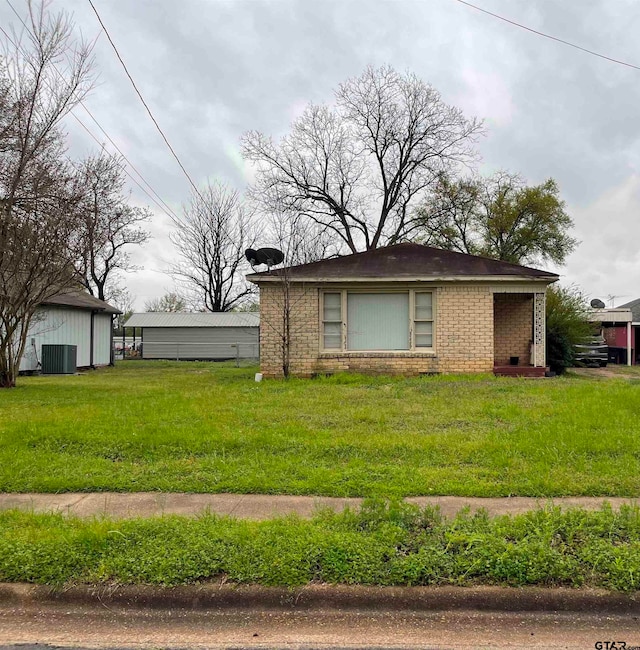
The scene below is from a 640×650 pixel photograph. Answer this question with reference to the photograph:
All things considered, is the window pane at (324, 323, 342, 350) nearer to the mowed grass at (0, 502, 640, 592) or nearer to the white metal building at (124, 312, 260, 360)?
the mowed grass at (0, 502, 640, 592)

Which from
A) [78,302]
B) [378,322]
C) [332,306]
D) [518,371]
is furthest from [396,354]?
[78,302]

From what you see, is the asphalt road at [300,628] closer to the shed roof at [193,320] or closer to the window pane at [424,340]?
the window pane at [424,340]

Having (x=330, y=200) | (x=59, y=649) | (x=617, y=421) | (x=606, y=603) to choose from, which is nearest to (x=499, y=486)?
(x=606, y=603)

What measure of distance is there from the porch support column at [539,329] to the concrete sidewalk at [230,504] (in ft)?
35.8

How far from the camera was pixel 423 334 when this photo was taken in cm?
1494

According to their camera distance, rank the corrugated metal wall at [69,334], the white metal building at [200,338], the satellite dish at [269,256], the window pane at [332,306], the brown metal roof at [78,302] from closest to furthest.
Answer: the window pane at [332,306], the satellite dish at [269,256], the corrugated metal wall at [69,334], the brown metal roof at [78,302], the white metal building at [200,338]

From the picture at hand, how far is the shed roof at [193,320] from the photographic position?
33.7 meters

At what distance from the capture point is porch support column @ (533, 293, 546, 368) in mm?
15352

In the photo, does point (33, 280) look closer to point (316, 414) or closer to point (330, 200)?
point (316, 414)

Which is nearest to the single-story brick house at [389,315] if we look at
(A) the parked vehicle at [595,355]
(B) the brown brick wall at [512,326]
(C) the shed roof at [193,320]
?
(B) the brown brick wall at [512,326]

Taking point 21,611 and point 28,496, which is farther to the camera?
point 28,496

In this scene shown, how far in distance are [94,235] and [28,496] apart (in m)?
12.9

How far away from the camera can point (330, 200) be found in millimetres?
36438

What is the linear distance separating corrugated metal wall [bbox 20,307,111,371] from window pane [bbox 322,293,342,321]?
993 cm
